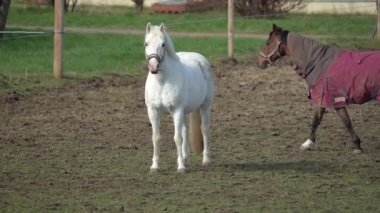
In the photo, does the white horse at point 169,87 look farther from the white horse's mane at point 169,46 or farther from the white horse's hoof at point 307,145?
the white horse's hoof at point 307,145

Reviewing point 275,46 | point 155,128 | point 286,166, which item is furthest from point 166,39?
point 275,46

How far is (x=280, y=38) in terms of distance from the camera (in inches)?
454

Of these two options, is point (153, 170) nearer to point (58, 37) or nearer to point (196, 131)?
point (196, 131)

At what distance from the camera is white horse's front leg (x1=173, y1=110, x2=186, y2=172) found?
9773mm

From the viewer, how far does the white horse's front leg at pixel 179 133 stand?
32.1 feet

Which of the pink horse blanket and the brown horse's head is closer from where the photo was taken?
the pink horse blanket

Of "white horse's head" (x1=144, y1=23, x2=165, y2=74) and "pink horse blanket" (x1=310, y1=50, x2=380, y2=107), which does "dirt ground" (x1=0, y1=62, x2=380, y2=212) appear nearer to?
"pink horse blanket" (x1=310, y1=50, x2=380, y2=107)

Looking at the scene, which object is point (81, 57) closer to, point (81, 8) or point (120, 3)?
point (81, 8)

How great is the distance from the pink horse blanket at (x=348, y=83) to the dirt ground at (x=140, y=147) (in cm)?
60

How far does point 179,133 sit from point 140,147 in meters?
1.66

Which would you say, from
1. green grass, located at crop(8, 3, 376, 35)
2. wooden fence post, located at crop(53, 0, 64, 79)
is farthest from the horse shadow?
green grass, located at crop(8, 3, 376, 35)

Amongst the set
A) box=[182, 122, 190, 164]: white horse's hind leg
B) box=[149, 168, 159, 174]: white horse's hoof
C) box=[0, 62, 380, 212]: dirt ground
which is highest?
box=[182, 122, 190, 164]: white horse's hind leg

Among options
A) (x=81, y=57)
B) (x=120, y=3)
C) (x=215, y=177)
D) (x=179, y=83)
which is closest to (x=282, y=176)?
(x=215, y=177)

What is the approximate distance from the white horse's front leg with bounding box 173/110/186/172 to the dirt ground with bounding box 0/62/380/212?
12 cm
